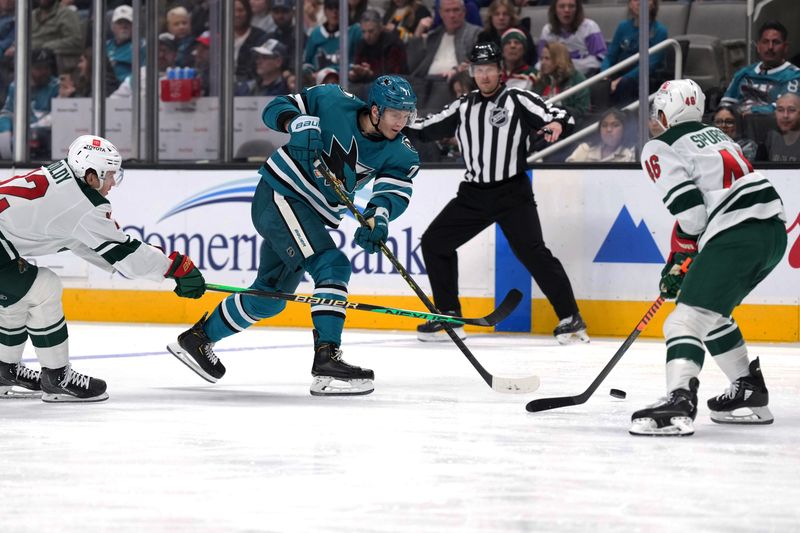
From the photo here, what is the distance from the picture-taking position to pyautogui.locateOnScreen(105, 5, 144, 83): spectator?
23.8 ft

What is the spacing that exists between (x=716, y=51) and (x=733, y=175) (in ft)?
10.7

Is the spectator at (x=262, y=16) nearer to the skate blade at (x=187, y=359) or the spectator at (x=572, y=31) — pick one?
the spectator at (x=572, y=31)

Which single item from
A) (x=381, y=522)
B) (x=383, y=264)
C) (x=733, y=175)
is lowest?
(x=383, y=264)

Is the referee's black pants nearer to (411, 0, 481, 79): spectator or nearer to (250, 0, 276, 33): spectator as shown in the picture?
(411, 0, 481, 79): spectator

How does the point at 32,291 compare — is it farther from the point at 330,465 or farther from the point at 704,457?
the point at 704,457

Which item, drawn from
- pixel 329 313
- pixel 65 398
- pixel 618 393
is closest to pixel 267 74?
pixel 329 313

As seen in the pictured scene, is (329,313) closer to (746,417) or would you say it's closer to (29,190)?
(29,190)

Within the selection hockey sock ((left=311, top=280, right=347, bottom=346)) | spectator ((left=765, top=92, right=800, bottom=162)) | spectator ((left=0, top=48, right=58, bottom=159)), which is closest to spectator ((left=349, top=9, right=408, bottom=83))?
spectator ((left=0, top=48, right=58, bottom=159))

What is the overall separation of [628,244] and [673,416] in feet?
10.1

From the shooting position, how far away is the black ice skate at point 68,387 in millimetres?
3934

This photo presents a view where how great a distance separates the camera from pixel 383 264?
6.69 metres

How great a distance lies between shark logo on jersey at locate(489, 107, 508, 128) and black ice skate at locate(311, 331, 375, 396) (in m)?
2.29

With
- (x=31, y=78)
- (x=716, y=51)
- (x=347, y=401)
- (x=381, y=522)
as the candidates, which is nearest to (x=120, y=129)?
(x=31, y=78)

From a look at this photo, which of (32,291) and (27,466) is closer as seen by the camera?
(27,466)
